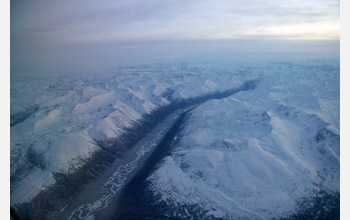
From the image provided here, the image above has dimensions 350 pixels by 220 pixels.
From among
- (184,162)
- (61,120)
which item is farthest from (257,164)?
(61,120)

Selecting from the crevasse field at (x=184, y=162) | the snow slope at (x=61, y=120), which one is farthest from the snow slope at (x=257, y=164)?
the snow slope at (x=61, y=120)

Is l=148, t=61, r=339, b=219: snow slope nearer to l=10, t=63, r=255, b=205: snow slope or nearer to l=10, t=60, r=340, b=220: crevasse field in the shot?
l=10, t=60, r=340, b=220: crevasse field

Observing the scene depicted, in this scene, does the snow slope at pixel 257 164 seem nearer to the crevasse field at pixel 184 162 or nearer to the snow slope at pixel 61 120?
the crevasse field at pixel 184 162

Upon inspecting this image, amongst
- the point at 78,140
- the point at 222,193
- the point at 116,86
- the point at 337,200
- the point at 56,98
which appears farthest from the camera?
the point at 116,86

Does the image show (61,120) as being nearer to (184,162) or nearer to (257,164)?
(184,162)

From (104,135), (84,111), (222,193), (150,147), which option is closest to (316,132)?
(222,193)

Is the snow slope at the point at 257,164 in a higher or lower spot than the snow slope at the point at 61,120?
lower

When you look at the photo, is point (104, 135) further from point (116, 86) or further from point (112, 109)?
point (116, 86)
